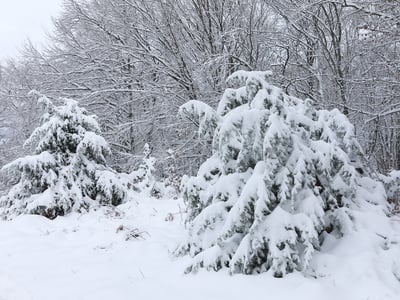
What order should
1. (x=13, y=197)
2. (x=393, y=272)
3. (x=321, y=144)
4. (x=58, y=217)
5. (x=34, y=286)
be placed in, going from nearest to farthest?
(x=393, y=272)
(x=34, y=286)
(x=321, y=144)
(x=58, y=217)
(x=13, y=197)

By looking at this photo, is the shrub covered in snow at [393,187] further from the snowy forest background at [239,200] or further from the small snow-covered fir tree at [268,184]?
the small snow-covered fir tree at [268,184]

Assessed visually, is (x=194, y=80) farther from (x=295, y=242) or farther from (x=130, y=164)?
(x=295, y=242)

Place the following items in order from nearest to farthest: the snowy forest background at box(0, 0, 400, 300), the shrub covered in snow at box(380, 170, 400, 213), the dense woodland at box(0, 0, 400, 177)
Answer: the snowy forest background at box(0, 0, 400, 300)
the shrub covered in snow at box(380, 170, 400, 213)
the dense woodland at box(0, 0, 400, 177)

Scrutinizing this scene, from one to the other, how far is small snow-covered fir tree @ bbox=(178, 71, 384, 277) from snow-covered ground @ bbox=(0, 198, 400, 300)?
0.61 ft

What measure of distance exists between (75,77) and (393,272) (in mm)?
13216

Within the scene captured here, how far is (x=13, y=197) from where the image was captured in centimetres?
777

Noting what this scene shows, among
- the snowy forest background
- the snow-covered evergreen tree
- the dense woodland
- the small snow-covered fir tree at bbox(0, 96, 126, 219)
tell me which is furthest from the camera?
the dense woodland

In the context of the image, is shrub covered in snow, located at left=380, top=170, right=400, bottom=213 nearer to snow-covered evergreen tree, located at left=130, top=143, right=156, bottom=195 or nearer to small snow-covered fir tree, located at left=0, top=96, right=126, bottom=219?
small snow-covered fir tree, located at left=0, top=96, right=126, bottom=219

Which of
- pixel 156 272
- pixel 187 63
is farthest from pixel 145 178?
Answer: pixel 156 272

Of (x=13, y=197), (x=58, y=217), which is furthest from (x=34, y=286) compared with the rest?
(x=13, y=197)

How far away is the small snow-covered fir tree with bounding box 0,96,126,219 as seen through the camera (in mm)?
7410

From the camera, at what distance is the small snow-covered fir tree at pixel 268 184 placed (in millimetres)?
3887

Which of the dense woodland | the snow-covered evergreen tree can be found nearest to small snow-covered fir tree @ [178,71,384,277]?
the dense woodland

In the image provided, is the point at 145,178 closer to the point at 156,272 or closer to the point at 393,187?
the point at 156,272
